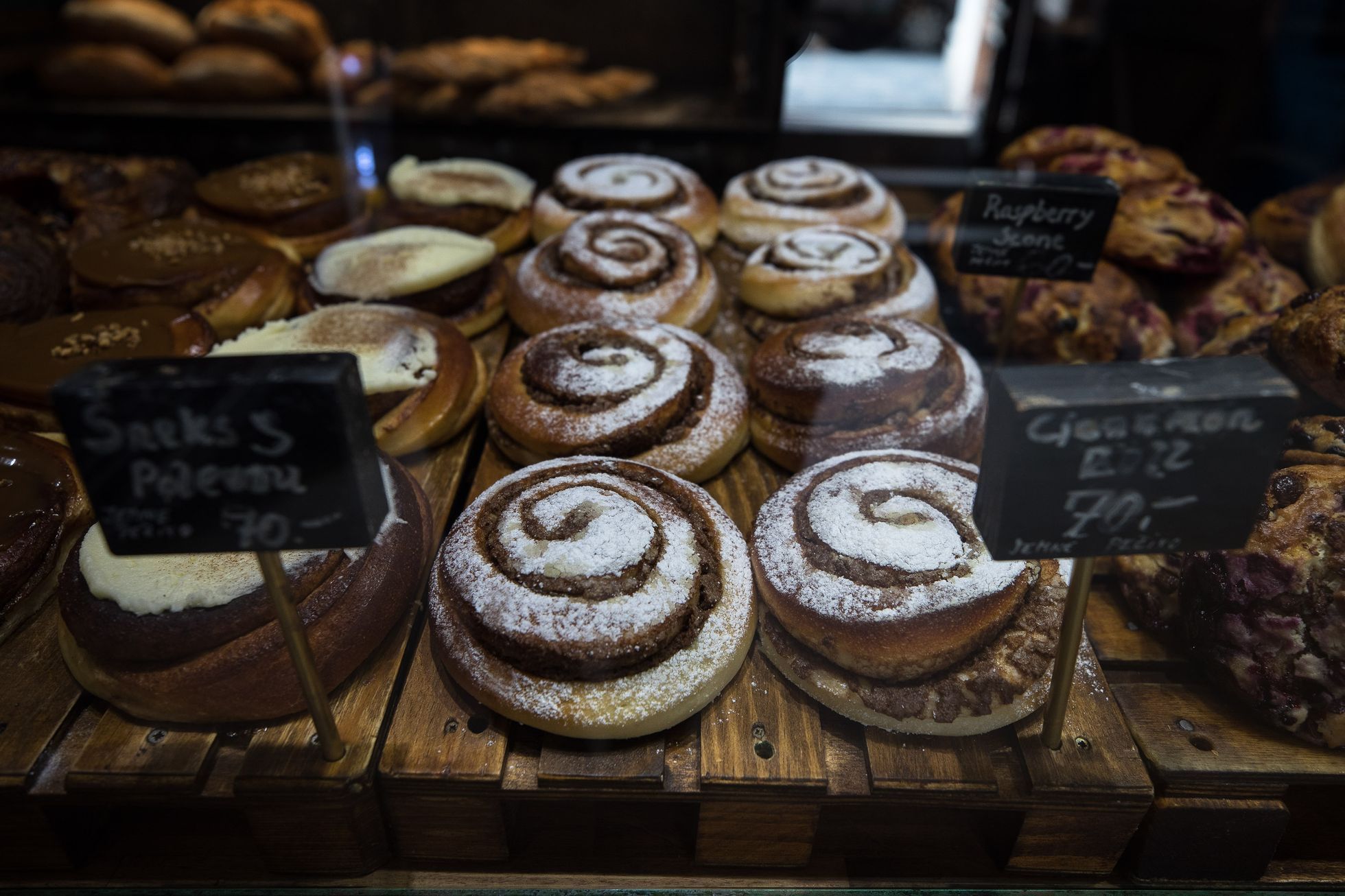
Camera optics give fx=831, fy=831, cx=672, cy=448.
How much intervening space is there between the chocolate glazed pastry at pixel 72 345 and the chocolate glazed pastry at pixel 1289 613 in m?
2.63

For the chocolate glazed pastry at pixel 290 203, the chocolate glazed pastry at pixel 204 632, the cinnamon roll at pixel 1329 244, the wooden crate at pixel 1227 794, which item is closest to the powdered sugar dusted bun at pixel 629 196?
the chocolate glazed pastry at pixel 290 203

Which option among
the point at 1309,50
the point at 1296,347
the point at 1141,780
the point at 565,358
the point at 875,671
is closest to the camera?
the point at 1141,780

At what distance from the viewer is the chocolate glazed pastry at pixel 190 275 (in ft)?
9.13

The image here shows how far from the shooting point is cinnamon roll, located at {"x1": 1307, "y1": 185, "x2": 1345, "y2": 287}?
274cm

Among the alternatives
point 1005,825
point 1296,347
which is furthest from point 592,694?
point 1296,347

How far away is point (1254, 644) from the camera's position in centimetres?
169

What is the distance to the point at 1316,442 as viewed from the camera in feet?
6.31

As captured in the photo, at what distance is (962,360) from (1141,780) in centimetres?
132

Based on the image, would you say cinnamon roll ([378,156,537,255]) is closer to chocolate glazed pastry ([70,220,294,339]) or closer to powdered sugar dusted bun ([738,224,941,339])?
chocolate glazed pastry ([70,220,294,339])

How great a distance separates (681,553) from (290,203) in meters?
2.47

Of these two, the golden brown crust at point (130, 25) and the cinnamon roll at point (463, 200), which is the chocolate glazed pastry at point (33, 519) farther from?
the golden brown crust at point (130, 25)

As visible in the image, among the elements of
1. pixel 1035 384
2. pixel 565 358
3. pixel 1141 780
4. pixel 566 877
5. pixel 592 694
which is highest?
pixel 1035 384

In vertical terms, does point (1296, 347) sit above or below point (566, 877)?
above

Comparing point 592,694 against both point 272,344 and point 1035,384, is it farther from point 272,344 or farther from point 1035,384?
point 272,344
